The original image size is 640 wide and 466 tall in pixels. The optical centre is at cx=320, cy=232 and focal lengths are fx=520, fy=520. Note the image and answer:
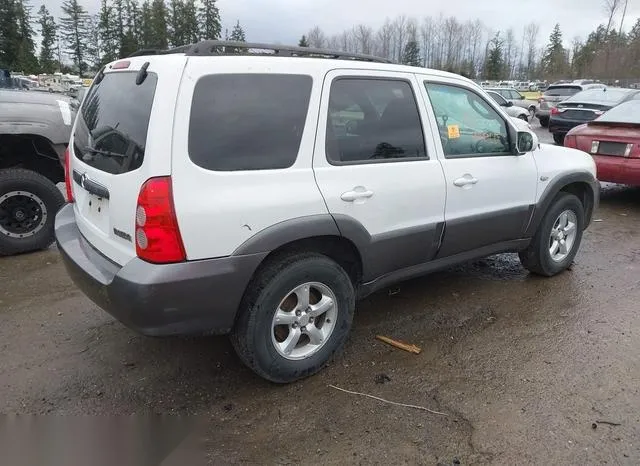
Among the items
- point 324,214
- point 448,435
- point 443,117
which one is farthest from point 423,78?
point 448,435

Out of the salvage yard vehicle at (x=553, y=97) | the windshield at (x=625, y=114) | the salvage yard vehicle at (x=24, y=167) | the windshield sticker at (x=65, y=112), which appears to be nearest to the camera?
the salvage yard vehicle at (x=24, y=167)

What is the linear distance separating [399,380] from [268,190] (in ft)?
4.66

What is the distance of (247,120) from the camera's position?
2.74m

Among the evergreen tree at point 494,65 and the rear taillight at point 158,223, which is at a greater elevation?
the evergreen tree at point 494,65

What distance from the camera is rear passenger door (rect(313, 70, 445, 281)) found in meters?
3.05

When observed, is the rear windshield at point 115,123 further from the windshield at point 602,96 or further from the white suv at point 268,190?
the windshield at point 602,96

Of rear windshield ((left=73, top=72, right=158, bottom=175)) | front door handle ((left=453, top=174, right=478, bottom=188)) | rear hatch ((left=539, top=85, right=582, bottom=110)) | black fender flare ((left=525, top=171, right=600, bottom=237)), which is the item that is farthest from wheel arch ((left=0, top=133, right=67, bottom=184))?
rear hatch ((left=539, top=85, right=582, bottom=110))

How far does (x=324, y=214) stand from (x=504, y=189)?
1807 mm

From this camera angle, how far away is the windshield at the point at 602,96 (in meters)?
14.3

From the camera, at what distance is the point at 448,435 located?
269 centimetres

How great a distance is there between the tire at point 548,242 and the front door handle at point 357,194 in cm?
218

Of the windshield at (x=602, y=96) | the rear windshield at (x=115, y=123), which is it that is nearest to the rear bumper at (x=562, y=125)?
the windshield at (x=602, y=96)

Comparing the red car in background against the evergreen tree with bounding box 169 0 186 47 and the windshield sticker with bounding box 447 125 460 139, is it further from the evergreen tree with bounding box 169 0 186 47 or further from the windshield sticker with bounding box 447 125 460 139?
the evergreen tree with bounding box 169 0 186 47

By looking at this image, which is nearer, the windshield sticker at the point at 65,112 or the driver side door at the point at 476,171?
the driver side door at the point at 476,171
